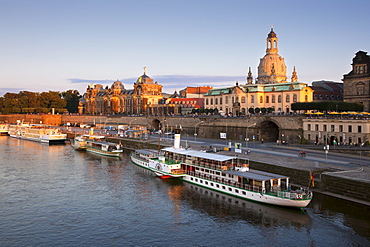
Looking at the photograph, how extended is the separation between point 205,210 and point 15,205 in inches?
700

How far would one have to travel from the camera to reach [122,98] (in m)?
157

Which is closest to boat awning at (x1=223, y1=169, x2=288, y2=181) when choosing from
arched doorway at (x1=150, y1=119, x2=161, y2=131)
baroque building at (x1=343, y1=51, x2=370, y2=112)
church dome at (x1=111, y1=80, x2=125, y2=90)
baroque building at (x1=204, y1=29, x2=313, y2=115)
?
baroque building at (x1=343, y1=51, x2=370, y2=112)

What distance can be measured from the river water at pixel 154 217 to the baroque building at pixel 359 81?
149 feet

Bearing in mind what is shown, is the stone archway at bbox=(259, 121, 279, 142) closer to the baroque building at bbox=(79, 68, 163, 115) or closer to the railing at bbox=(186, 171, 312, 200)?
the railing at bbox=(186, 171, 312, 200)

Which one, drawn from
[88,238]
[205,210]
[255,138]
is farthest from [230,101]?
[88,238]

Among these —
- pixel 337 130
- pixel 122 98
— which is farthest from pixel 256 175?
pixel 122 98

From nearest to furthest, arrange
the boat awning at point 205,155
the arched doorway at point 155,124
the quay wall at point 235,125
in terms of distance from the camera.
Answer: the boat awning at point 205,155, the quay wall at point 235,125, the arched doorway at point 155,124

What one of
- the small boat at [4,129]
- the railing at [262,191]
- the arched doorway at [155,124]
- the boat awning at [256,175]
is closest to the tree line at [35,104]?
the small boat at [4,129]

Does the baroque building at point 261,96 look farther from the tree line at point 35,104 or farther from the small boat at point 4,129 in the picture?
the tree line at point 35,104

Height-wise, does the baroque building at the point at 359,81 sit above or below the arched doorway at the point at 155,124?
above

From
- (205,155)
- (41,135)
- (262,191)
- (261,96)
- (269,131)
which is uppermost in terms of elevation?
(261,96)

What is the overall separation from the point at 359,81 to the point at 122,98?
10799 centimetres

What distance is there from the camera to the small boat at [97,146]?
207 ft

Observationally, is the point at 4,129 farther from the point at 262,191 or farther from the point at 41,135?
the point at 262,191
